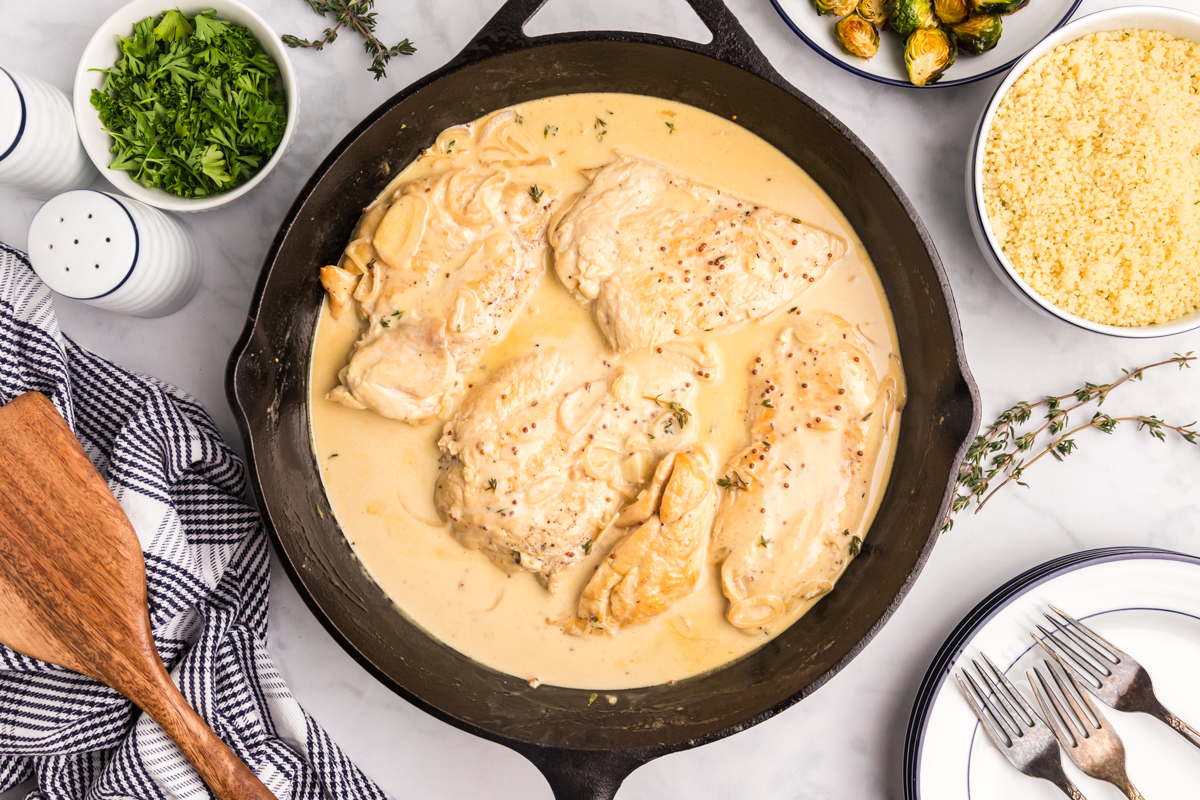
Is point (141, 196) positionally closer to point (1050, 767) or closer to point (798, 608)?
point (798, 608)

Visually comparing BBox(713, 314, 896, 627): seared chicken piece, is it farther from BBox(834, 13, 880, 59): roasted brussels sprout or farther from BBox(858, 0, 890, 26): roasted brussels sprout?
BBox(858, 0, 890, 26): roasted brussels sprout

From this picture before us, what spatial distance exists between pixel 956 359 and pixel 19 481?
277 cm

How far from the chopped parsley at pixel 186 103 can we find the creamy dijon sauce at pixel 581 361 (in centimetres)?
49

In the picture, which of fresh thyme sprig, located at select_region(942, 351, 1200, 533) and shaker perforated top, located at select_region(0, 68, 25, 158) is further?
fresh thyme sprig, located at select_region(942, 351, 1200, 533)

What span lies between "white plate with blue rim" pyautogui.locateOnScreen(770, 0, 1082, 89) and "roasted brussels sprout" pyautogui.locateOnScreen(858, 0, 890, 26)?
0.05 m

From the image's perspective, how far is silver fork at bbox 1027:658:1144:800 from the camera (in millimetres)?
2537

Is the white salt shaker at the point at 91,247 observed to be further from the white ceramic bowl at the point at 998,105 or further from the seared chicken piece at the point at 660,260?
the white ceramic bowl at the point at 998,105

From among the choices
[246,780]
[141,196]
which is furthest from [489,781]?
[141,196]

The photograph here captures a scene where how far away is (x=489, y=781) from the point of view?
2.70 m

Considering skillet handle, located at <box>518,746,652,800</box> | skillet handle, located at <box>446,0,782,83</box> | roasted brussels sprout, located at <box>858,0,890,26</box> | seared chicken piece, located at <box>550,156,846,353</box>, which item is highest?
skillet handle, located at <box>446,0,782,83</box>

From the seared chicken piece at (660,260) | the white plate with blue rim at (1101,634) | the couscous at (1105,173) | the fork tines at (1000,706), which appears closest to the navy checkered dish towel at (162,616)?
the seared chicken piece at (660,260)

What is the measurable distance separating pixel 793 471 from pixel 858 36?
144 centimetres

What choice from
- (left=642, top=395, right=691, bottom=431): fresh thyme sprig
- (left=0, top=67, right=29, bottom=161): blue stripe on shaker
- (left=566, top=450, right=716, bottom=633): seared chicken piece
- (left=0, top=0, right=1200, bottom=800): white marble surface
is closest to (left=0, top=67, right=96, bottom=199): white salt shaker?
(left=0, top=67, right=29, bottom=161): blue stripe on shaker

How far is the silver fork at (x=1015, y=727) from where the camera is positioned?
2.53m
